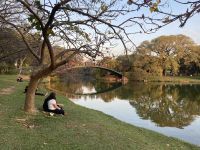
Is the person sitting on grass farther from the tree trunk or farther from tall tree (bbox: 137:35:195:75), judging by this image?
tall tree (bbox: 137:35:195:75)

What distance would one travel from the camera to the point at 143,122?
22109mm

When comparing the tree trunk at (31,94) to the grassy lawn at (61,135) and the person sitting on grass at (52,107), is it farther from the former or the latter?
the person sitting on grass at (52,107)

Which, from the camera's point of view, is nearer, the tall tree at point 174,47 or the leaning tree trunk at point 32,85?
the leaning tree trunk at point 32,85

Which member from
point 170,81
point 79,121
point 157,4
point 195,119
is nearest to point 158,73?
point 170,81

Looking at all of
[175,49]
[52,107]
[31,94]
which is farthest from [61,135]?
[175,49]

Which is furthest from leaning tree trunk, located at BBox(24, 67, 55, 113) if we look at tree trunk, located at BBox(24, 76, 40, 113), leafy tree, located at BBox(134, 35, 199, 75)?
leafy tree, located at BBox(134, 35, 199, 75)

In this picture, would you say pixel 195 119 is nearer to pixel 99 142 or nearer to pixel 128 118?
pixel 128 118

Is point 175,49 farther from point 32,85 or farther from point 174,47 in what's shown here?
point 32,85

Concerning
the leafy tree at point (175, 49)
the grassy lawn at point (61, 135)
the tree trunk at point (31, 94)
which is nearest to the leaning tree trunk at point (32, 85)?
the tree trunk at point (31, 94)

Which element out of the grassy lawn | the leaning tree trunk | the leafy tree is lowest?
the grassy lawn

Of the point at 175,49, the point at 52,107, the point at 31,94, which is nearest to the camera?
the point at 31,94

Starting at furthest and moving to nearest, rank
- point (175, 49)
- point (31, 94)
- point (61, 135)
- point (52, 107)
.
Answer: point (175, 49), point (52, 107), point (31, 94), point (61, 135)

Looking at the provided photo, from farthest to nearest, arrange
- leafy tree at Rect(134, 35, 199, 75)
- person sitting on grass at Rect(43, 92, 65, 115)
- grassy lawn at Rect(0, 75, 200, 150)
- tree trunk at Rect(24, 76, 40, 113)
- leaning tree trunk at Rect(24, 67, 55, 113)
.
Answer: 1. leafy tree at Rect(134, 35, 199, 75)
2. person sitting on grass at Rect(43, 92, 65, 115)
3. tree trunk at Rect(24, 76, 40, 113)
4. leaning tree trunk at Rect(24, 67, 55, 113)
5. grassy lawn at Rect(0, 75, 200, 150)

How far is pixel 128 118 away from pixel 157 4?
65.7ft
